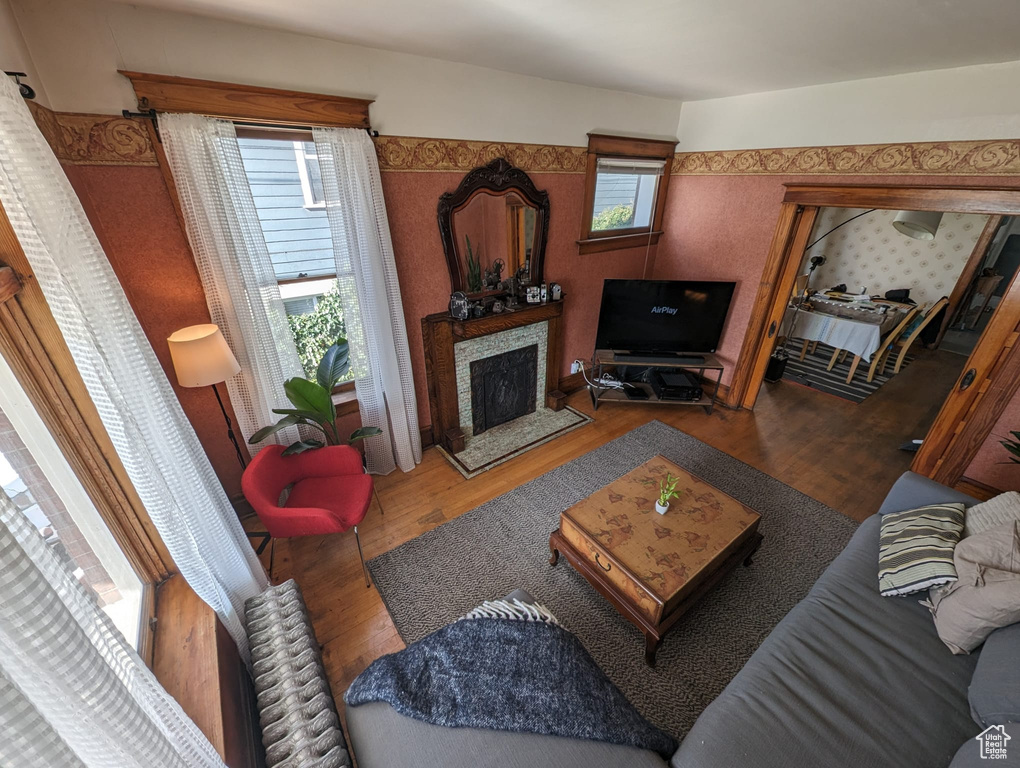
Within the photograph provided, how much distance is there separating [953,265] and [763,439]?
165 inches

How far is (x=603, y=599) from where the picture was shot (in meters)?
2.18

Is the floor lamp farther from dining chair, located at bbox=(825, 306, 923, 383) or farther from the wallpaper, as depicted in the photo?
the wallpaper

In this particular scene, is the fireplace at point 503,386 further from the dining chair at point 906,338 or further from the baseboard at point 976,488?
the dining chair at point 906,338

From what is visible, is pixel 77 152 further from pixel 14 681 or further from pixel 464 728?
pixel 464 728

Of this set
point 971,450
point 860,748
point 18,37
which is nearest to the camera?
point 860,748

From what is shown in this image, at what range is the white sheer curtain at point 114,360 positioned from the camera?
983 millimetres

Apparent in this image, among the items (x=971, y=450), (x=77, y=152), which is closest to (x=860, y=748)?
(x=971, y=450)

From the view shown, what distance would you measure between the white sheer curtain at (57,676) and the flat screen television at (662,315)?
11.6 ft

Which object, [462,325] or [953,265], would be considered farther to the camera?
[953,265]

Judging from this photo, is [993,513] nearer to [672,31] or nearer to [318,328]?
[672,31]

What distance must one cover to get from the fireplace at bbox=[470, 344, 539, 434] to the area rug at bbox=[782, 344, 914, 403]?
3.14 m

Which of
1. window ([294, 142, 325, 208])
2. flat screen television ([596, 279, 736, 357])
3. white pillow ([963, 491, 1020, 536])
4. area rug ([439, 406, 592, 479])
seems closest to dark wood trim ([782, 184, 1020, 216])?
flat screen television ([596, 279, 736, 357])

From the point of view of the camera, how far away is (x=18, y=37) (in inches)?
58.7

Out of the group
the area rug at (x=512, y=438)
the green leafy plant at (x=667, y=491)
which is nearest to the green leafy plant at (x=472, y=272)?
the area rug at (x=512, y=438)
